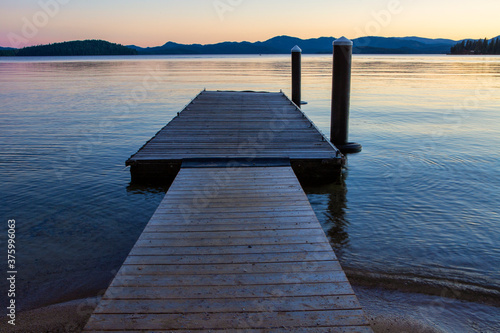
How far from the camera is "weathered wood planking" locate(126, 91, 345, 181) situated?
7516 millimetres

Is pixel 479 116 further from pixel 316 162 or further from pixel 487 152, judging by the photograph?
pixel 316 162

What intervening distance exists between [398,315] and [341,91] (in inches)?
289

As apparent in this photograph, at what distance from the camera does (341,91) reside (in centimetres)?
1035

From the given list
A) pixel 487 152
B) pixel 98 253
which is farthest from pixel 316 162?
pixel 487 152

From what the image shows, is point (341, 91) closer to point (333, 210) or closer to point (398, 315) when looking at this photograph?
point (333, 210)

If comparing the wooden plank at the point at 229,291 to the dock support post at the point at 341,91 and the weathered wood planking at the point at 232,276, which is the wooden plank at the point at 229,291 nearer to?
the weathered wood planking at the point at 232,276

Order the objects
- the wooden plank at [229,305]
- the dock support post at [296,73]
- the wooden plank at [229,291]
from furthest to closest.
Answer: the dock support post at [296,73] → the wooden plank at [229,291] → the wooden plank at [229,305]

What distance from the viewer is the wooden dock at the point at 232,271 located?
114 inches

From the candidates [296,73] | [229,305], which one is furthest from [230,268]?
[296,73]

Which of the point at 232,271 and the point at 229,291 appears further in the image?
the point at 232,271

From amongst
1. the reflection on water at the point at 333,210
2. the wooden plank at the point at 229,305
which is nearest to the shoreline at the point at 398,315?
the wooden plank at the point at 229,305

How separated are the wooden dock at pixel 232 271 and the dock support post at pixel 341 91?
490 cm

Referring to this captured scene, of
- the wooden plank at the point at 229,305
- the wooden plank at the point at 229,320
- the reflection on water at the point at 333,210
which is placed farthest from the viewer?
the reflection on water at the point at 333,210

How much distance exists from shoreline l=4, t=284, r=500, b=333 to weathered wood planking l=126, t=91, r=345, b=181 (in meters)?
3.46
